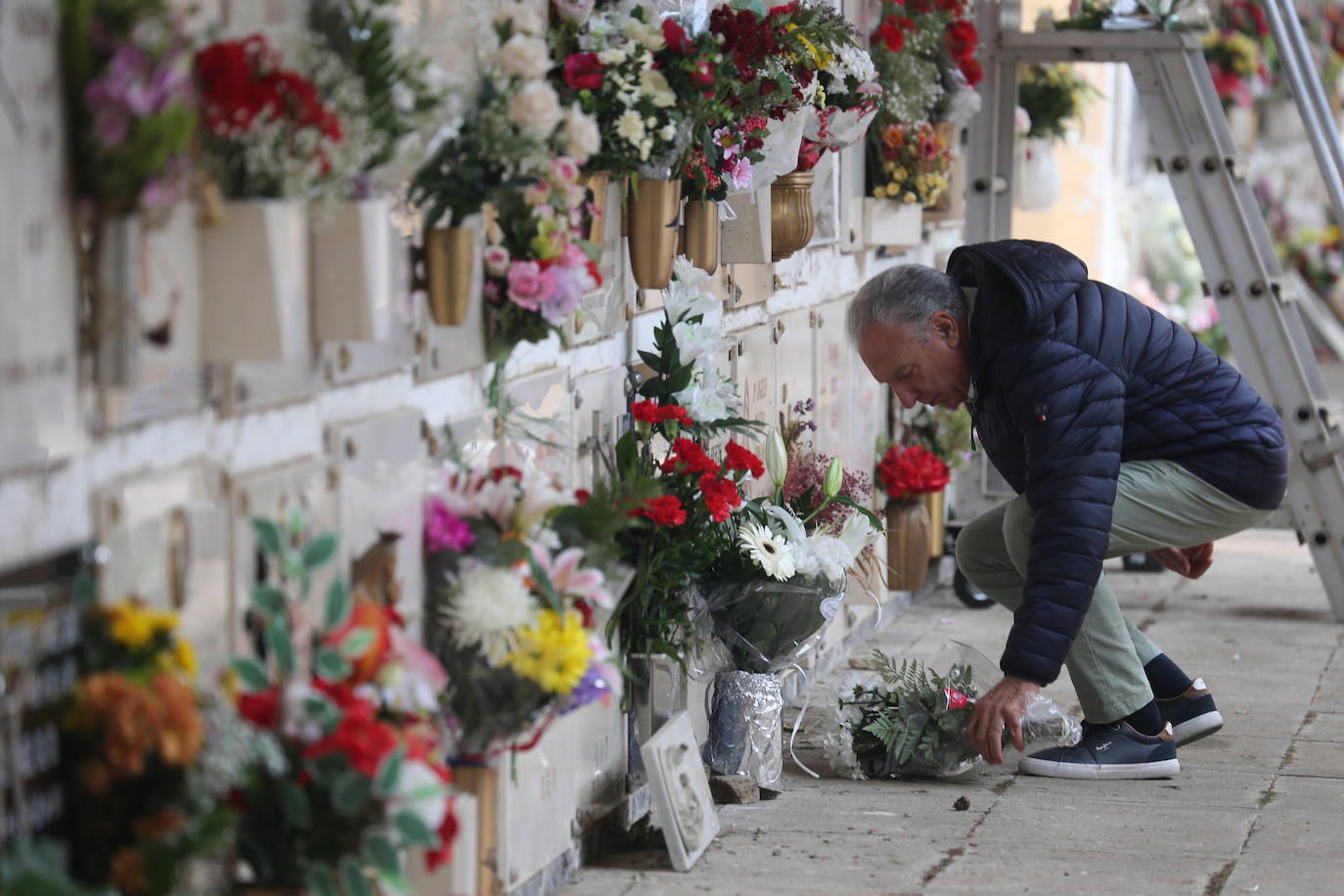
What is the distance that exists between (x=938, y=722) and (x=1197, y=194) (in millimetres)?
2822

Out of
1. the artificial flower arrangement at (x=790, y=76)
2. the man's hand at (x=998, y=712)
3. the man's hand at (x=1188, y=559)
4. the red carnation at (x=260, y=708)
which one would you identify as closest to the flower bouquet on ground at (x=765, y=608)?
the man's hand at (x=998, y=712)

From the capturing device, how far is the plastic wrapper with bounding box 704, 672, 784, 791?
426 cm

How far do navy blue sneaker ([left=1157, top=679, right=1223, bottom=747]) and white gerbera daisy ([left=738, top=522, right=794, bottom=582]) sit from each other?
1231 mm

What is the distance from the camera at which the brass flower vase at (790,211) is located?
4.66 meters

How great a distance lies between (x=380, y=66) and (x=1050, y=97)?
539cm

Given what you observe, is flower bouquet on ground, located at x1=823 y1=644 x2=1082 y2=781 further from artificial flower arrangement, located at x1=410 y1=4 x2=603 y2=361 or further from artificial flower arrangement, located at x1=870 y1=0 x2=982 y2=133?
artificial flower arrangement, located at x1=870 y1=0 x2=982 y2=133

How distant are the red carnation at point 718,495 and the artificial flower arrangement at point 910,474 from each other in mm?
2482

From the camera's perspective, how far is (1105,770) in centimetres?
447

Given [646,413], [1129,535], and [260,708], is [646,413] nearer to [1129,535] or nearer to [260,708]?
[1129,535]

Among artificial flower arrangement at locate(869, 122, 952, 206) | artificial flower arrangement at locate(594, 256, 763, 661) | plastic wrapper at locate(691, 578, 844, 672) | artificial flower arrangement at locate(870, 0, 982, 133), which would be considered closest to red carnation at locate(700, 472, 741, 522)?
artificial flower arrangement at locate(594, 256, 763, 661)

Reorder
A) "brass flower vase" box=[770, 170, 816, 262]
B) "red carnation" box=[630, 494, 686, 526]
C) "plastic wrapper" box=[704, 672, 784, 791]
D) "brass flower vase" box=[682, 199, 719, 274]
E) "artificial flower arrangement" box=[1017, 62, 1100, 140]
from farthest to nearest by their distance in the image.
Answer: "artificial flower arrangement" box=[1017, 62, 1100, 140] < "brass flower vase" box=[770, 170, 816, 262] < "plastic wrapper" box=[704, 672, 784, 791] < "brass flower vase" box=[682, 199, 719, 274] < "red carnation" box=[630, 494, 686, 526]

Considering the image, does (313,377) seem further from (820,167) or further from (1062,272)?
(820,167)

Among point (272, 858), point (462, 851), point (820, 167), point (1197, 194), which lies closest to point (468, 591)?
point (462, 851)

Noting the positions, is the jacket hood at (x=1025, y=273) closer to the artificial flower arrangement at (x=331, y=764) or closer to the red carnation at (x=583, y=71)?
the red carnation at (x=583, y=71)
